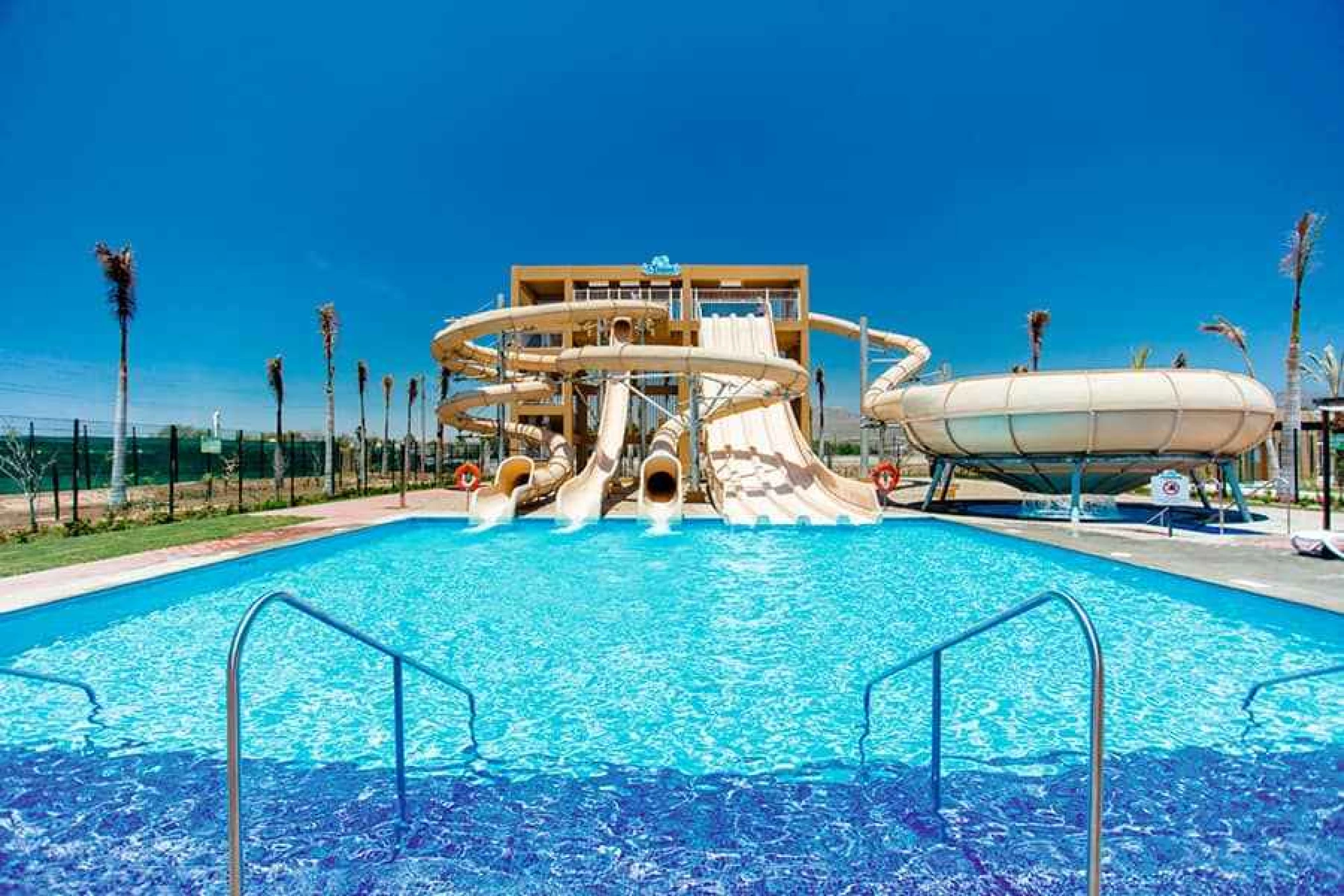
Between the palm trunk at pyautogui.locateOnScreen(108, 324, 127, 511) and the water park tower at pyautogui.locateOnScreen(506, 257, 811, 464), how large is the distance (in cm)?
1114

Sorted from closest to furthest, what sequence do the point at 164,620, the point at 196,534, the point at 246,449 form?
the point at 164,620 → the point at 196,534 → the point at 246,449

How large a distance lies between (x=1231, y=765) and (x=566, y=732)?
3.96m

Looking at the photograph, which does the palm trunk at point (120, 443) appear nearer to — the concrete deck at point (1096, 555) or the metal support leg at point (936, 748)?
the concrete deck at point (1096, 555)

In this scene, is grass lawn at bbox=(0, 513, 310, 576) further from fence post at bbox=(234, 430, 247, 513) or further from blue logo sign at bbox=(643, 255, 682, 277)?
blue logo sign at bbox=(643, 255, 682, 277)

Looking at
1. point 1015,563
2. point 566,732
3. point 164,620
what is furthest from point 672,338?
point 566,732

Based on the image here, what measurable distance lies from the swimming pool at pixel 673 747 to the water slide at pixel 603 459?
6213 millimetres

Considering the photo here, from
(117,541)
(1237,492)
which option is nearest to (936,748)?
(117,541)

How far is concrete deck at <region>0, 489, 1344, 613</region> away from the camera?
6719mm

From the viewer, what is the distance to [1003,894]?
2.59m

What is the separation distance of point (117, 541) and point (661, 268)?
18.9 metres

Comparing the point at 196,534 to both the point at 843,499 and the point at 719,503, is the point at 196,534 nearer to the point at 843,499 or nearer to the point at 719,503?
the point at 719,503

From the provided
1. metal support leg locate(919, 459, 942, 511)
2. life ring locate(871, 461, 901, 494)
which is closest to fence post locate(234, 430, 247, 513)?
life ring locate(871, 461, 901, 494)

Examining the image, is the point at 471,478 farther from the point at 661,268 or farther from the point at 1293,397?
the point at 1293,397

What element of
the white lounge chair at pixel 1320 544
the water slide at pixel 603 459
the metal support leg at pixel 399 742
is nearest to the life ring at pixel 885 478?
the water slide at pixel 603 459
